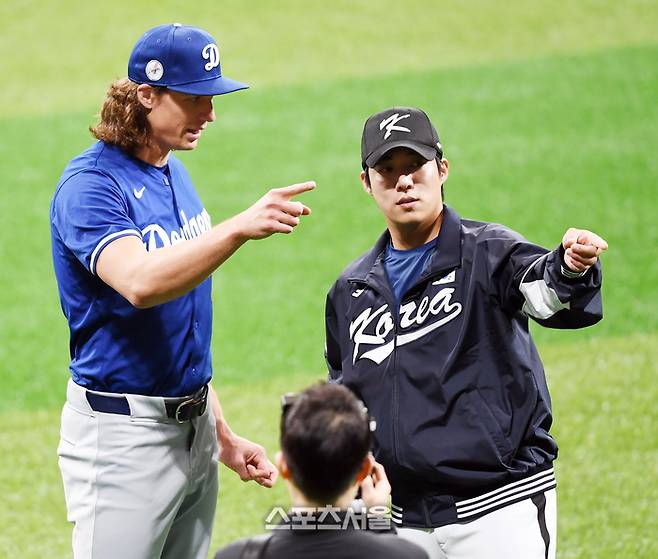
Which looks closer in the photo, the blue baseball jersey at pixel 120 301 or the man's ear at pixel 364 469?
the man's ear at pixel 364 469

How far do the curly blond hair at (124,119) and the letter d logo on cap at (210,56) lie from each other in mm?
189

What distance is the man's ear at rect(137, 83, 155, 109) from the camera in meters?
3.92

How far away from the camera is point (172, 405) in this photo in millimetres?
3971

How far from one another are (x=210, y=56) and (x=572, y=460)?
3907 millimetres

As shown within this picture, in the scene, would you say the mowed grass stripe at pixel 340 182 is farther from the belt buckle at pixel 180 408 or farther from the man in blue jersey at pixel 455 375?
the man in blue jersey at pixel 455 375

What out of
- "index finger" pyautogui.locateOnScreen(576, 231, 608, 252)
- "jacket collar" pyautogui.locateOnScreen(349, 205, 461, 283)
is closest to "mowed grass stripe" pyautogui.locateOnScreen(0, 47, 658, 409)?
"jacket collar" pyautogui.locateOnScreen(349, 205, 461, 283)

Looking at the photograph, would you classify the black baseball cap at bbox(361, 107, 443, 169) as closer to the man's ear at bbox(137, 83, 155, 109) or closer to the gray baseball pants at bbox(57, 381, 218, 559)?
the man's ear at bbox(137, 83, 155, 109)

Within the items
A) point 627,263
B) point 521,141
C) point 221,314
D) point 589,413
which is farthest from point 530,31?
point 589,413

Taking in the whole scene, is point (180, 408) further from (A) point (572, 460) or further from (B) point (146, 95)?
(A) point (572, 460)

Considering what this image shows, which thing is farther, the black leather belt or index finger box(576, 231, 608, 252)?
the black leather belt

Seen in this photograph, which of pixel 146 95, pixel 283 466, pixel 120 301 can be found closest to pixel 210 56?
pixel 146 95

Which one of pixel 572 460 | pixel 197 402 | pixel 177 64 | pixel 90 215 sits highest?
pixel 177 64

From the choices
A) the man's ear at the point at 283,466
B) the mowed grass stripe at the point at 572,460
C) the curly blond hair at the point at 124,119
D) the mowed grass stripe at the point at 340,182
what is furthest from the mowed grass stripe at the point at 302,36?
the man's ear at the point at 283,466

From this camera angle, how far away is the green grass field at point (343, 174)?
6.97m
